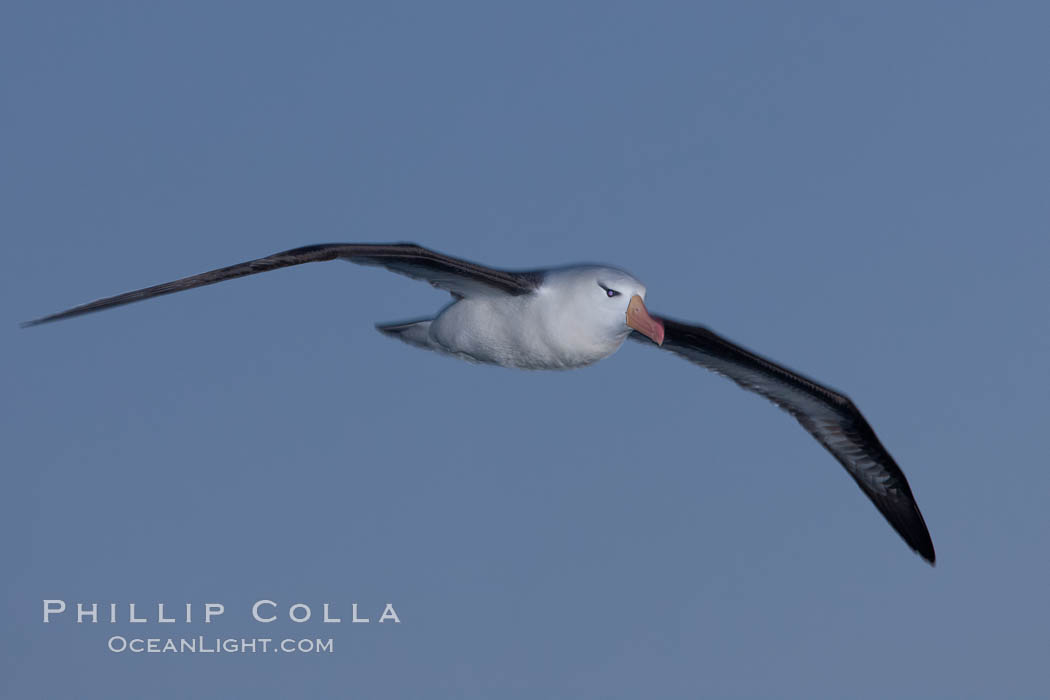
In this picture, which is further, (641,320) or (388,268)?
(388,268)

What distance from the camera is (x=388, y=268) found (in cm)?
1052

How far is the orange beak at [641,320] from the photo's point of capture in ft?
32.4

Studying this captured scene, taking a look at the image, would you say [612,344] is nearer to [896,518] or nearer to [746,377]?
[746,377]

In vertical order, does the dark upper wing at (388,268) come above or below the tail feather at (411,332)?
A: below

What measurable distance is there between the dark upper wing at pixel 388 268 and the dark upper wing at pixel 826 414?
2.34m

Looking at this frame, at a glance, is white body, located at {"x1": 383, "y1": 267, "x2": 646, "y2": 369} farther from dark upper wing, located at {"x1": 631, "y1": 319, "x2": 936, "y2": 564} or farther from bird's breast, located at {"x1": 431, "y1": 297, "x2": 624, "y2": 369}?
dark upper wing, located at {"x1": 631, "y1": 319, "x2": 936, "y2": 564}

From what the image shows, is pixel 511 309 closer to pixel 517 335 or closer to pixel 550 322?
pixel 517 335

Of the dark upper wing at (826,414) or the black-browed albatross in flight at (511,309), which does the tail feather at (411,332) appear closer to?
the black-browed albatross in flight at (511,309)

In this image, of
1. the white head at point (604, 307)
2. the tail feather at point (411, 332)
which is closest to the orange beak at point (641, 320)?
the white head at point (604, 307)

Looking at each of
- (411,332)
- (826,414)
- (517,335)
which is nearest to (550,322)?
(517,335)

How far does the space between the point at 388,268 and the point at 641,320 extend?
2.20 m

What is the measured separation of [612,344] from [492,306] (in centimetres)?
116

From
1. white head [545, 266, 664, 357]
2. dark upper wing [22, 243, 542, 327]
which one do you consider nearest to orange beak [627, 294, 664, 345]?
white head [545, 266, 664, 357]

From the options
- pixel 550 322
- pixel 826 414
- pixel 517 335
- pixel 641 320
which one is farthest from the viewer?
pixel 826 414
